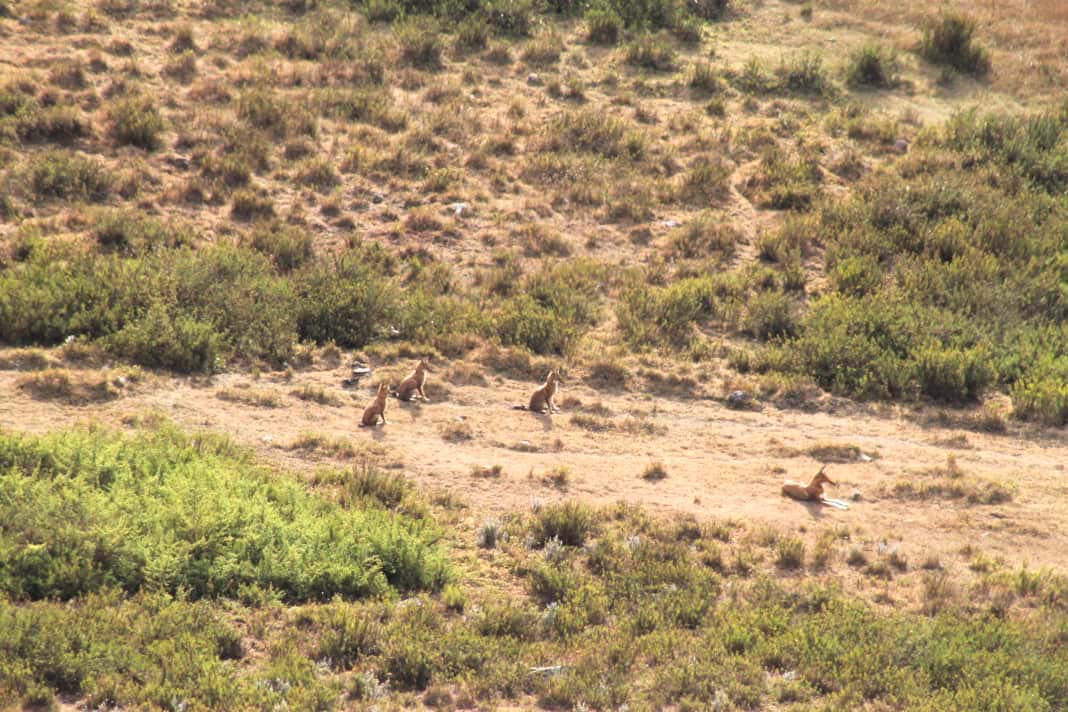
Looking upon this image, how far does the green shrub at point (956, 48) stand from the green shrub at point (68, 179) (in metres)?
15.7

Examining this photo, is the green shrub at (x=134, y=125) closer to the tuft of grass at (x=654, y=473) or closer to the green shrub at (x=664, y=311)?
the green shrub at (x=664, y=311)

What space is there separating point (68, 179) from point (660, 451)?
9434mm

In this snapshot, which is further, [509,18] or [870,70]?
[509,18]

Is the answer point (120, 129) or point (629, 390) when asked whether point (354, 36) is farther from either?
point (629, 390)

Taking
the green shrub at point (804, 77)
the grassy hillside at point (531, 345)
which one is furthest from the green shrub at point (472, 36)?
the green shrub at point (804, 77)

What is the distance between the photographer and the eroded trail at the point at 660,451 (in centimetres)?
1138

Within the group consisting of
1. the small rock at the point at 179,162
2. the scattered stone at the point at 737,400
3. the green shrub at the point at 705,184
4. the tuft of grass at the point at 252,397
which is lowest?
the scattered stone at the point at 737,400

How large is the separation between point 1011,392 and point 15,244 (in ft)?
41.0

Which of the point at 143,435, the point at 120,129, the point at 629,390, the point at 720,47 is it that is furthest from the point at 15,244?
the point at 720,47

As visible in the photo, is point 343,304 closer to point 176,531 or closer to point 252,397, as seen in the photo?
point 252,397

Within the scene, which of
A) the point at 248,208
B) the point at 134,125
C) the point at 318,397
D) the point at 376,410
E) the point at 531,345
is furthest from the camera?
the point at 134,125

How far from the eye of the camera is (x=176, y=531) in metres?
9.33

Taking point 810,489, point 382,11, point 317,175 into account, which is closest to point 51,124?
point 317,175

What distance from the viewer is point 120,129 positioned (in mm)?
17844
